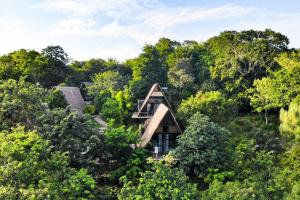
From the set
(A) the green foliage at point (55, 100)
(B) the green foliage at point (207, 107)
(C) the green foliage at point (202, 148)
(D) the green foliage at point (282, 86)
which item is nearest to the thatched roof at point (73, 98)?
(A) the green foliage at point (55, 100)

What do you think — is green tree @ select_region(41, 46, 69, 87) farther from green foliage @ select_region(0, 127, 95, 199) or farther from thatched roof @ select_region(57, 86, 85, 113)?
green foliage @ select_region(0, 127, 95, 199)

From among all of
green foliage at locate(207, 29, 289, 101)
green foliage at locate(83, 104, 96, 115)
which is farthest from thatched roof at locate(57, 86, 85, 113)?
green foliage at locate(207, 29, 289, 101)

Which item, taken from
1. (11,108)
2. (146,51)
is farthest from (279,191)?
(146,51)

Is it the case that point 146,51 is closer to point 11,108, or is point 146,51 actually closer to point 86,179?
point 11,108

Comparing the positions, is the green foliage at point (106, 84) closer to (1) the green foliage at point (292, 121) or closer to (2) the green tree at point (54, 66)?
(2) the green tree at point (54, 66)

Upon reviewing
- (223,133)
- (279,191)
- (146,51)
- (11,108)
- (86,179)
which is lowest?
(279,191)

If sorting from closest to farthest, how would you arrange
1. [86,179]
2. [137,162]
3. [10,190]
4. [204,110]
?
[10,190]
[86,179]
[137,162]
[204,110]
